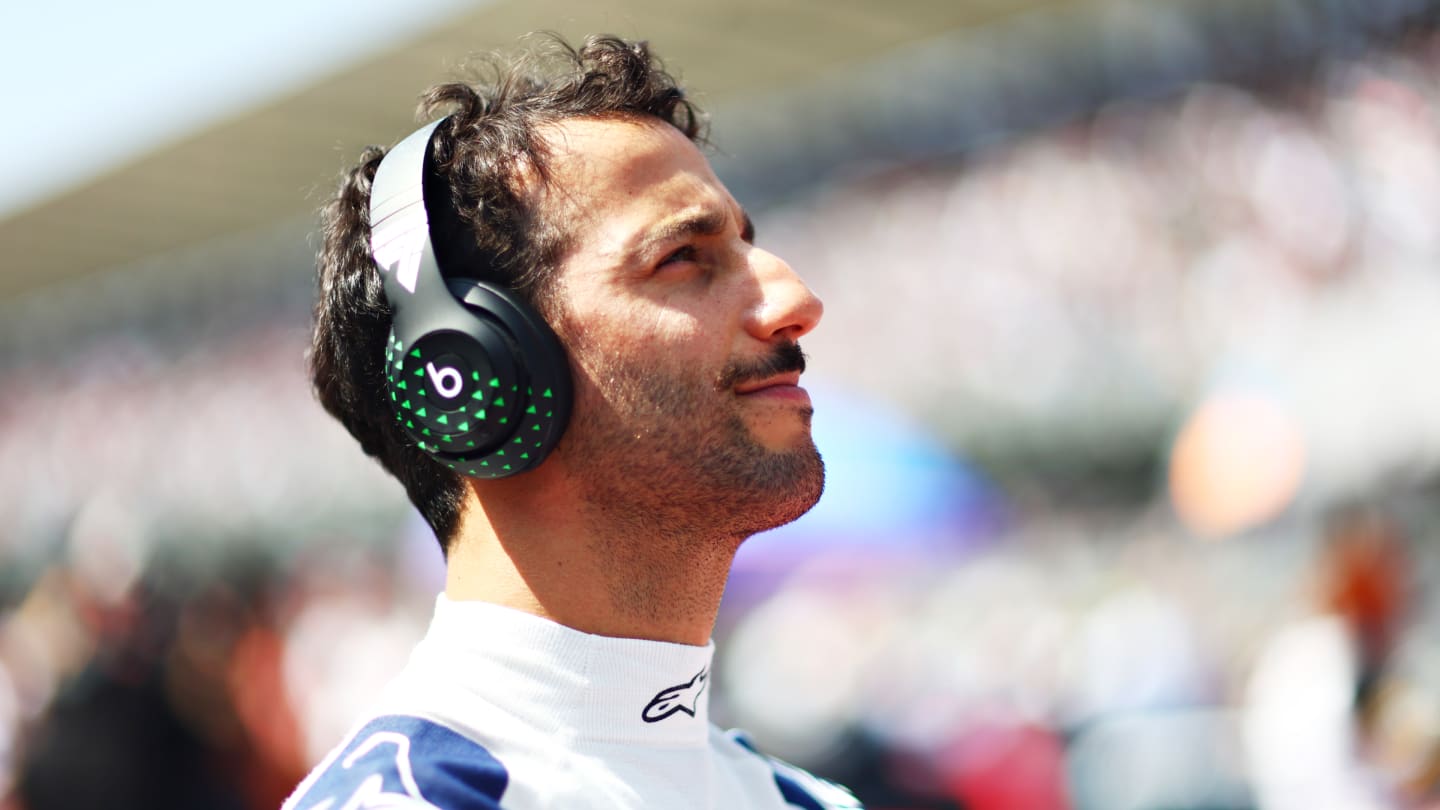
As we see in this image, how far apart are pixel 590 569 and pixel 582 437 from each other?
0.48ft

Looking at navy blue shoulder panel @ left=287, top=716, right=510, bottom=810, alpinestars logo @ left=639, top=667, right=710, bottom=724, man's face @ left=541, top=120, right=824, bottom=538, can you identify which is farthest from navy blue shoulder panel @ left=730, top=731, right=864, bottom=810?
navy blue shoulder panel @ left=287, top=716, right=510, bottom=810

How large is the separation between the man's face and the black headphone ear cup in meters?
0.05

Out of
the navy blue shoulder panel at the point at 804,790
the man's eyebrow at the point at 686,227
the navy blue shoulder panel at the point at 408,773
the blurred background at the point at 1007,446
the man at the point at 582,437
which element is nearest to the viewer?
the navy blue shoulder panel at the point at 408,773

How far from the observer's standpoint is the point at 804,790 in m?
1.73

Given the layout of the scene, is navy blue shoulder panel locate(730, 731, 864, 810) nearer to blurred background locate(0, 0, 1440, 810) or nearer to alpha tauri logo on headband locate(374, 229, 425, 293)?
alpha tauri logo on headband locate(374, 229, 425, 293)

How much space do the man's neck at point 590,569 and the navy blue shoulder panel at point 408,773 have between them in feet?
0.65

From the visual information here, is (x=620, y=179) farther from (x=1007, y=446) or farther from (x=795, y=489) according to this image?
(x=1007, y=446)

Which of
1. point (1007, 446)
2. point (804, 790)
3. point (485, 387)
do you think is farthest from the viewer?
point (1007, 446)

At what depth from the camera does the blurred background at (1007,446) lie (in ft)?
15.8

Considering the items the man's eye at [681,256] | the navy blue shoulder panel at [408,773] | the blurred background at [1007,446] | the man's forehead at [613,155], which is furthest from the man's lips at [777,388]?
the blurred background at [1007,446]

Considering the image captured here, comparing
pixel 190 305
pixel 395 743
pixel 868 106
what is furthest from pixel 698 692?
pixel 190 305

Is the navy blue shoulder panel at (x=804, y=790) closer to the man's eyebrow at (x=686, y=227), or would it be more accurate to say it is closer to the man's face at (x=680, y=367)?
the man's face at (x=680, y=367)

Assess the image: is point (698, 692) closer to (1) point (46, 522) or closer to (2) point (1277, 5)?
Answer: (2) point (1277, 5)

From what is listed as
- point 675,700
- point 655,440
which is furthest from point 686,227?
point 675,700
